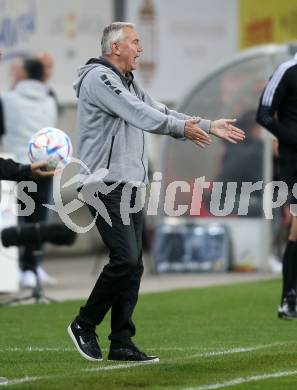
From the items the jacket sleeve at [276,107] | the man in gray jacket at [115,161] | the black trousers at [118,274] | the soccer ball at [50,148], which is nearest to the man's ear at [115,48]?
the man in gray jacket at [115,161]

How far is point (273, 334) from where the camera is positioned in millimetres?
10297

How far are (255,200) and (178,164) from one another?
1.31 metres

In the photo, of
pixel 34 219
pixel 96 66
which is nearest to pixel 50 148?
pixel 96 66


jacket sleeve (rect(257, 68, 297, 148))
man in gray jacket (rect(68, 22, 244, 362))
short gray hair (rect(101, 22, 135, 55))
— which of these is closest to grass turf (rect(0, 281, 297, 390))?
man in gray jacket (rect(68, 22, 244, 362))

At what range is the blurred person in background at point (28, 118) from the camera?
14.5 meters

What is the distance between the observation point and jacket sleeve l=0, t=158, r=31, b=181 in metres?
7.78

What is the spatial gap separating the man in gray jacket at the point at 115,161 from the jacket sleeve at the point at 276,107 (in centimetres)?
224

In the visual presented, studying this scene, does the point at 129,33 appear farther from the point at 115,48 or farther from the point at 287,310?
the point at 287,310

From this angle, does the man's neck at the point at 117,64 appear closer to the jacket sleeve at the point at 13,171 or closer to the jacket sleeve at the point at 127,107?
the jacket sleeve at the point at 127,107

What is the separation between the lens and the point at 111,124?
27.8 feet

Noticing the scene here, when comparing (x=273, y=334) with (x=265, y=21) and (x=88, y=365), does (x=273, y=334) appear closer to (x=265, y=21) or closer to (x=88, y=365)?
(x=88, y=365)

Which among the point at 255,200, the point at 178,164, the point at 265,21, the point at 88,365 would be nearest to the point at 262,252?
the point at 255,200

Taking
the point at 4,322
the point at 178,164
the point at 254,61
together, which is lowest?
the point at 4,322

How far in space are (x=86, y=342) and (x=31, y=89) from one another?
21.2 ft
